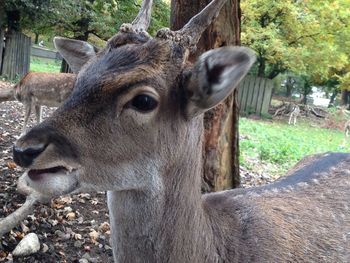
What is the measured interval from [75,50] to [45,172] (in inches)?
39.7

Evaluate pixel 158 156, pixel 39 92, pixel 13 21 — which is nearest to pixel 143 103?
pixel 158 156

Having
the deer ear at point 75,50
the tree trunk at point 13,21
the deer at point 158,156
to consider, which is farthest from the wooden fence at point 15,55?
the deer at point 158,156

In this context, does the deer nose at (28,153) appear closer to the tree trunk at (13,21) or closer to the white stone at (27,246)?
the white stone at (27,246)

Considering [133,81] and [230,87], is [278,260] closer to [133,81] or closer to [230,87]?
[230,87]

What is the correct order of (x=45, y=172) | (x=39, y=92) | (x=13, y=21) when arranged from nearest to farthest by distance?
(x=45, y=172) < (x=39, y=92) < (x=13, y=21)

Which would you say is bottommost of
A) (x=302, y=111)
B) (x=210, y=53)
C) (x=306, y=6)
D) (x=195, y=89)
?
(x=302, y=111)

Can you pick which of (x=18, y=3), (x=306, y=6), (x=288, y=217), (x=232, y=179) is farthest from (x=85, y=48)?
(x=306, y=6)

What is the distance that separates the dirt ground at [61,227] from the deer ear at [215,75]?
7.10 ft

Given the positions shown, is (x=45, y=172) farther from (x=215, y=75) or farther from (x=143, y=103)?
Answer: (x=215, y=75)

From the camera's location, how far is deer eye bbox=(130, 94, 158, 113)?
225 centimetres

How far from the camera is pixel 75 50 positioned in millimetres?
2920

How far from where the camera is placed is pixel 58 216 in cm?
447

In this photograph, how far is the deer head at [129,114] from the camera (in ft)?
7.05

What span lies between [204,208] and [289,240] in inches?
20.8
